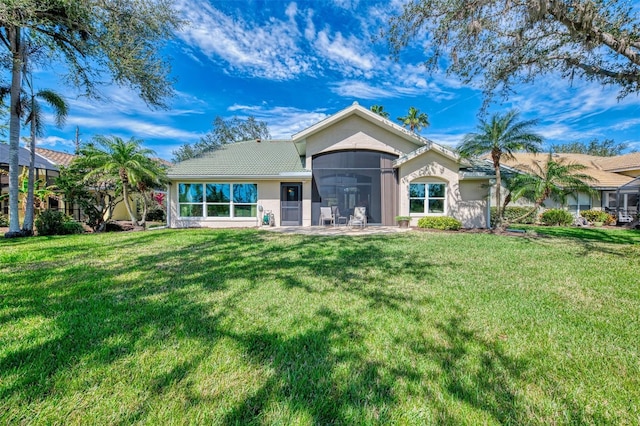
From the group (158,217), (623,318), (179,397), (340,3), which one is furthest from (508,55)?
(158,217)

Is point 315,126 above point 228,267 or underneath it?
above

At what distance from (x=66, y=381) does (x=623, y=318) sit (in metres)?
6.46

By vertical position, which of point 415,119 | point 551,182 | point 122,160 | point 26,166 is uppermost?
point 415,119

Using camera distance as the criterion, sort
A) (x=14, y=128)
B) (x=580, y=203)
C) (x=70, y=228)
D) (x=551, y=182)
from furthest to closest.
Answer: (x=580, y=203)
(x=70, y=228)
(x=551, y=182)
(x=14, y=128)

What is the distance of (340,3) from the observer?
11.9 metres

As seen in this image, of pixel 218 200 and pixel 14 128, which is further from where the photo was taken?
pixel 218 200

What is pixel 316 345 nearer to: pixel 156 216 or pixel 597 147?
pixel 156 216

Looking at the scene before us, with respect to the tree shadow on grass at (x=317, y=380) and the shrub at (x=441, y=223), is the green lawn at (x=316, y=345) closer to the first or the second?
the tree shadow on grass at (x=317, y=380)

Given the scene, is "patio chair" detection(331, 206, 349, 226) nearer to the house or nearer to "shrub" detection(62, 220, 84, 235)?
"shrub" detection(62, 220, 84, 235)

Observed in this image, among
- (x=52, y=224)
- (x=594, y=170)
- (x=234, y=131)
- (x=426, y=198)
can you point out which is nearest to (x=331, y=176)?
(x=426, y=198)

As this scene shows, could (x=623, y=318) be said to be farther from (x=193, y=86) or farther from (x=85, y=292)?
(x=193, y=86)

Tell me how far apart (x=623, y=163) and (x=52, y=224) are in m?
41.8

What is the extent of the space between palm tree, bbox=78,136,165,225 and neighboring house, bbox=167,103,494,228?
4.68 ft

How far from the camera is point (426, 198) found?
14969 mm
